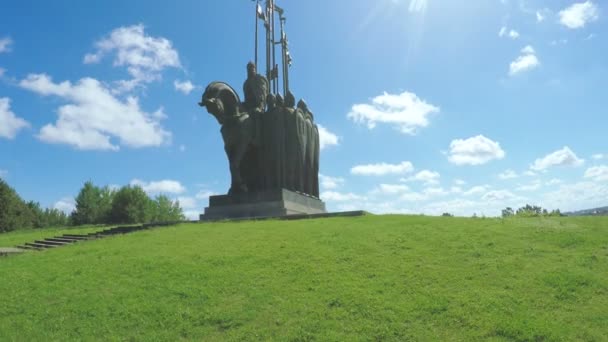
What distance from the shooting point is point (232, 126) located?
1772 centimetres

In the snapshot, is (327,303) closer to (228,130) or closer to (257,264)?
(257,264)

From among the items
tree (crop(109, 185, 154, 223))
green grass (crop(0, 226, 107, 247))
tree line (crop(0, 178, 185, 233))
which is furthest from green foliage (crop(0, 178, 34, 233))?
green grass (crop(0, 226, 107, 247))

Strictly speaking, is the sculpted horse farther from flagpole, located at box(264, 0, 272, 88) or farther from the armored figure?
flagpole, located at box(264, 0, 272, 88)

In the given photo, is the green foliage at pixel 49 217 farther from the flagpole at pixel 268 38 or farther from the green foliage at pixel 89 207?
the flagpole at pixel 268 38

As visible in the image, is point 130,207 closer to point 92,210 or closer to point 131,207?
point 131,207

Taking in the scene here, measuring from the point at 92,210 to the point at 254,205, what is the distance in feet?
127

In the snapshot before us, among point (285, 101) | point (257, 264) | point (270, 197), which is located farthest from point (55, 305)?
point (285, 101)

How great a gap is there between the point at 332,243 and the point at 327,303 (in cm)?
316


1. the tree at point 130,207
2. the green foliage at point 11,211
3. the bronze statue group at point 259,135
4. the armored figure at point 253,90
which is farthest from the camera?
the tree at point 130,207

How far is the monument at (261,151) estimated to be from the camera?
17250mm

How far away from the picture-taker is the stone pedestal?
16.8m

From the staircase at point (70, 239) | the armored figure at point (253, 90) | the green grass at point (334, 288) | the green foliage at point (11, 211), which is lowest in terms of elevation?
the green grass at point (334, 288)

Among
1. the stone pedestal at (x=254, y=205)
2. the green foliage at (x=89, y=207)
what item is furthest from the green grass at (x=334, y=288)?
the green foliage at (x=89, y=207)

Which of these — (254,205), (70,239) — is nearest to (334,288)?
(254,205)
